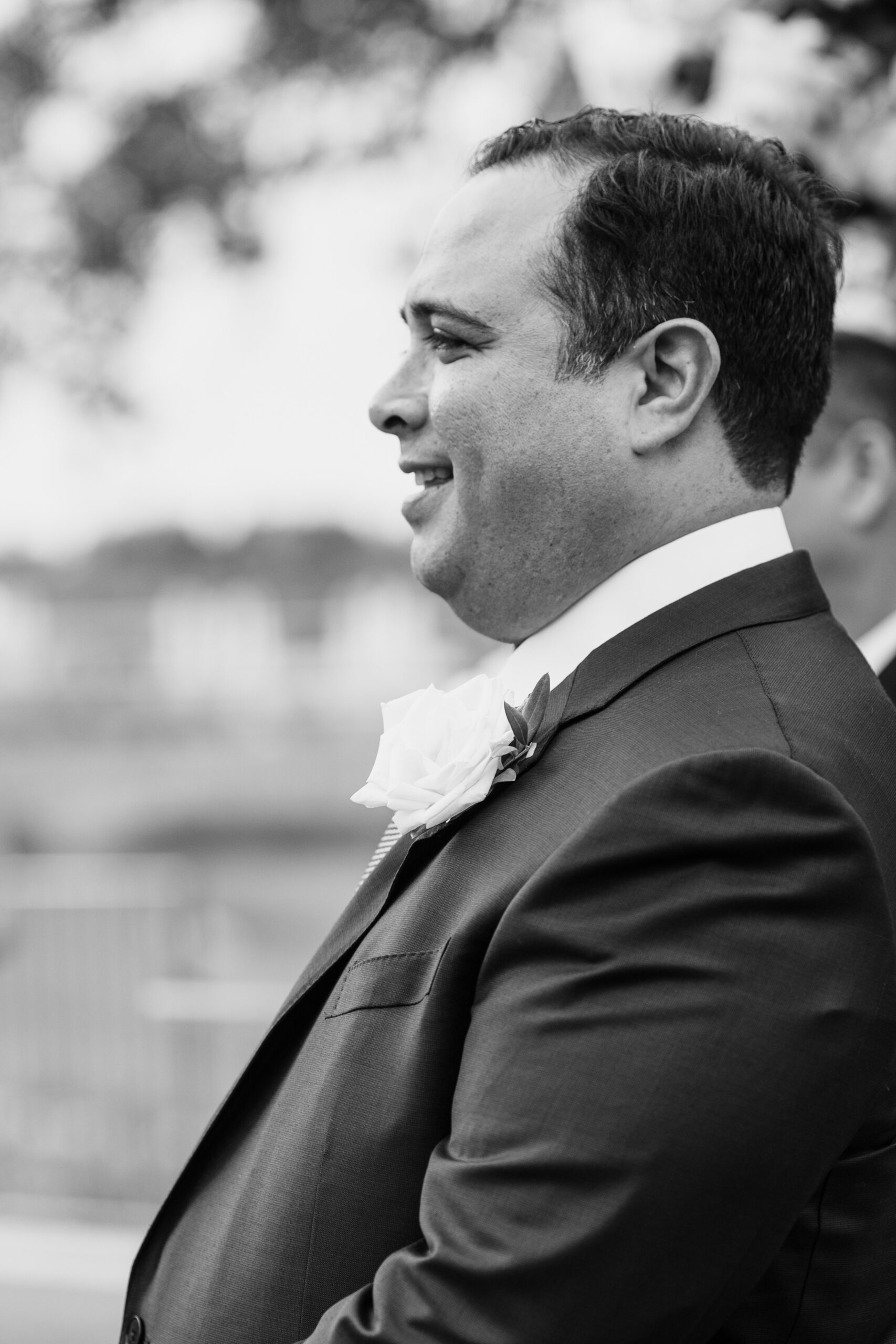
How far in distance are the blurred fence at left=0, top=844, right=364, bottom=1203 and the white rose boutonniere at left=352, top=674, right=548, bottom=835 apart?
4302 millimetres

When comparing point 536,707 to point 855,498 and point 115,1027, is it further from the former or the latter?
point 115,1027

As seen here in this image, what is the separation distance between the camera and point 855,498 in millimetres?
3094

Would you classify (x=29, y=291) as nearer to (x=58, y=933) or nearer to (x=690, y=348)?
(x=58, y=933)

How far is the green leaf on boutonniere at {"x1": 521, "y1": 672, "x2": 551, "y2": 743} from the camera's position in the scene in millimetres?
1609

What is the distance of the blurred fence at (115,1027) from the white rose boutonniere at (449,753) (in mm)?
4302

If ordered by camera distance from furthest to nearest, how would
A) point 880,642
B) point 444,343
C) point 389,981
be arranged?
point 880,642
point 444,343
point 389,981

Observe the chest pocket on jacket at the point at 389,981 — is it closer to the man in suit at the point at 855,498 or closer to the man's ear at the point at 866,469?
the man in suit at the point at 855,498

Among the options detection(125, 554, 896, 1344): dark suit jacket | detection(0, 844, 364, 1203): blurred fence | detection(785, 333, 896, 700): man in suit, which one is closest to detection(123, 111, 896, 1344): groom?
detection(125, 554, 896, 1344): dark suit jacket

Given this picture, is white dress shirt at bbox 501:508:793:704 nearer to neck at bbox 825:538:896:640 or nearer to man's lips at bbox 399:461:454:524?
man's lips at bbox 399:461:454:524

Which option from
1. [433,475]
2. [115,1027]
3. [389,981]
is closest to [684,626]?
[433,475]

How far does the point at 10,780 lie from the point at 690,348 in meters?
24.2

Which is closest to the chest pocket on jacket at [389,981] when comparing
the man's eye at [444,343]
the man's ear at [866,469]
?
the man's eye at [444,343]

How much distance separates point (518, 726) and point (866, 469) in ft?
5.79

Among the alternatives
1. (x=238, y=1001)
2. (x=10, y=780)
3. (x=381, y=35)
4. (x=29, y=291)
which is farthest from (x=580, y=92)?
(x=10, y=780)
